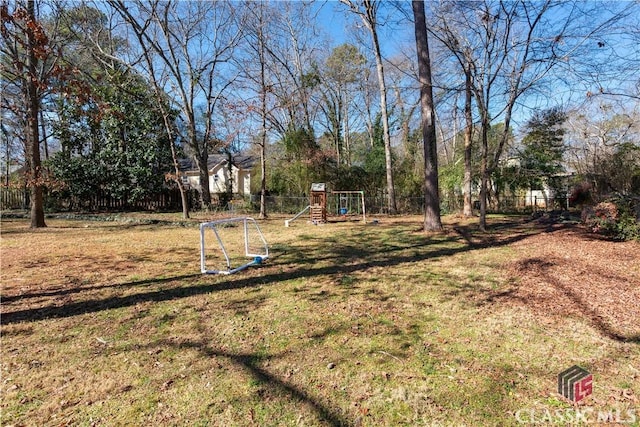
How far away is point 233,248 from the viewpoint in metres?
7.95

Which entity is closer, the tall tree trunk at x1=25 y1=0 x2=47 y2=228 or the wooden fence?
the tall tree trunk at x1=25 y1=0 x2=47 y2=228

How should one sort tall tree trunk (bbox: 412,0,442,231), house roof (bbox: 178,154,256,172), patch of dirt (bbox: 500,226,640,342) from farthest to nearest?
house roof (bbox: 178,154,256,172)
tall tree trunk (bbox: 412,0,442,231)
patch of dirt (bbox: 500,226,640,342)

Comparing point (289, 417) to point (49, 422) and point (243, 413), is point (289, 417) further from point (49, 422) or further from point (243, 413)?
point (49, 422)

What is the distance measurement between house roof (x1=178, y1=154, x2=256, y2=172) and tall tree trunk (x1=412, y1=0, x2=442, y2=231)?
21189 mm

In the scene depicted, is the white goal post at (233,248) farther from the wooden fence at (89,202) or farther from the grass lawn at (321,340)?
the wooden fence at (89,202)

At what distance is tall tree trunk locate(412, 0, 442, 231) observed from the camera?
959 cm

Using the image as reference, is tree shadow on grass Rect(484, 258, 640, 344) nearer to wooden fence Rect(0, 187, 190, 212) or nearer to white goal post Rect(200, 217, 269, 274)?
white goal post Rect(200, 217, 269, 274)

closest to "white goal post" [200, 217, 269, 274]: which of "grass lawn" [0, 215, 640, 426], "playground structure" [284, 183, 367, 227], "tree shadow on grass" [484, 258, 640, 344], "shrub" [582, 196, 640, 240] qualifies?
"grass lawn" [0, 215, 640, 426]

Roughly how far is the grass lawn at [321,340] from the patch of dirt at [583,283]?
0.10 ft

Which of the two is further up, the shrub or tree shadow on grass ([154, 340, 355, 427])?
the shrub

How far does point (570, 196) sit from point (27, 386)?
65.9ft

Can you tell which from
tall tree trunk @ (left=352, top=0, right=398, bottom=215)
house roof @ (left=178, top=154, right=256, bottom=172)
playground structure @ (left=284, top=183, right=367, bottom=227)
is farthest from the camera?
house roof @ (left=178, top=154, right=256, bottom=172)

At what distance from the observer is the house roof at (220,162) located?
29.9 meters

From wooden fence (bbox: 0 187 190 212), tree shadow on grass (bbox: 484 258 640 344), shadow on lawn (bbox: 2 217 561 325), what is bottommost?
tree shadow on grass (bbox: 484 258 640 344)
